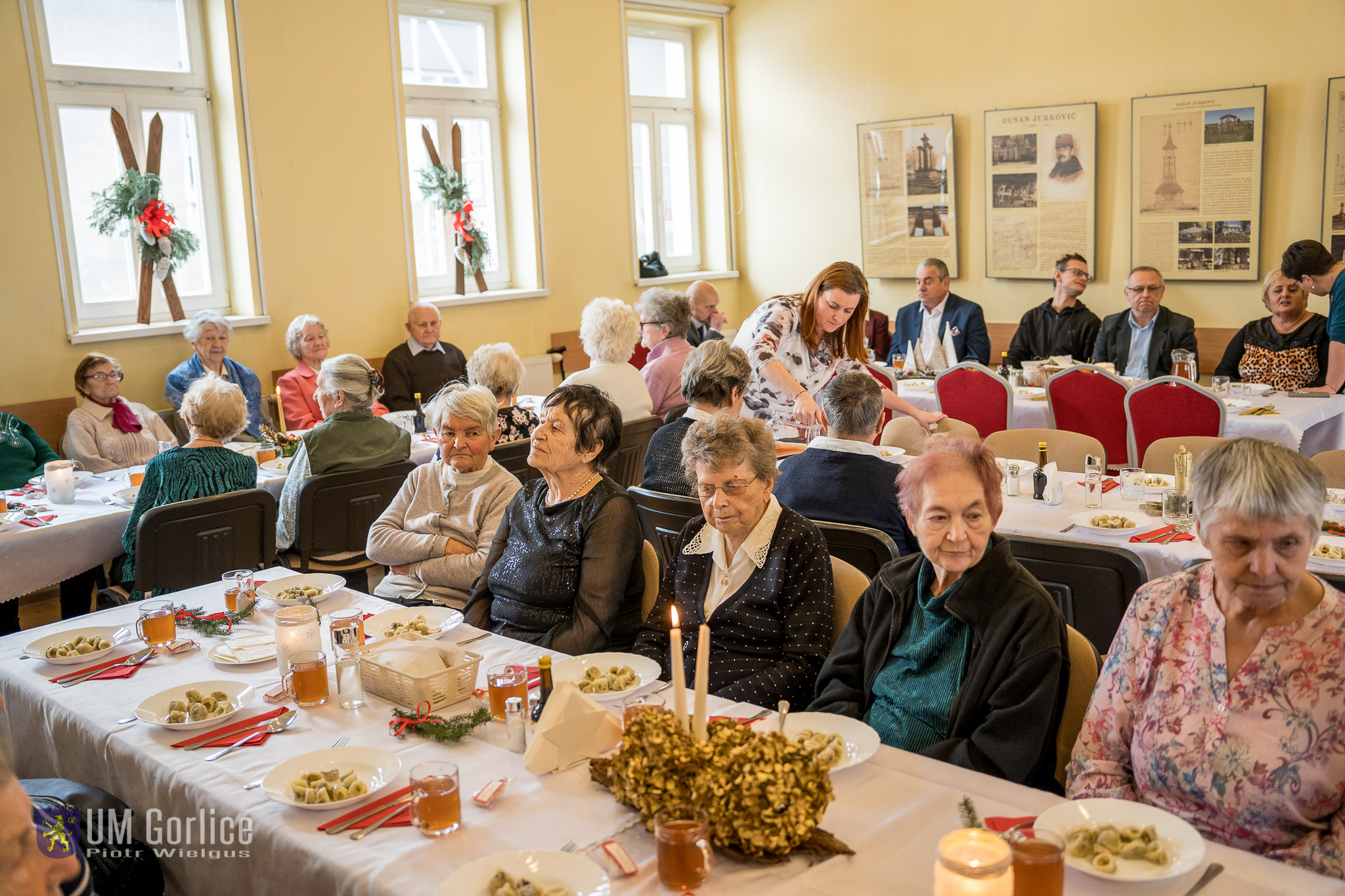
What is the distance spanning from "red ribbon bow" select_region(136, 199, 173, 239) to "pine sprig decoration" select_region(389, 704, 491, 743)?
5.29 m

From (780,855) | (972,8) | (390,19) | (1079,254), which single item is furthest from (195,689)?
(972,8)

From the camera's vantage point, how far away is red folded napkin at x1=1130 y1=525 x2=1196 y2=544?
128 inches

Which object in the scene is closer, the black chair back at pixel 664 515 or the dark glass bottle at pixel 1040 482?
the black chair back at pixel 664 515

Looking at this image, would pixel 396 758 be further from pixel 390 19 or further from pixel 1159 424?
pixel 390 19

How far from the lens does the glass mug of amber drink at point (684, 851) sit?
1515 millimetres

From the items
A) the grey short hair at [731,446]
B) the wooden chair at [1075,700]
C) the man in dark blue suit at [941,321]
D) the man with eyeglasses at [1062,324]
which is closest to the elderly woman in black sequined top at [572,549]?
the grey short hair at [731,446]

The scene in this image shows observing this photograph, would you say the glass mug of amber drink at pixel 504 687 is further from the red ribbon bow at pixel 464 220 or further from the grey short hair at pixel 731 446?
the red ribbon bow at pixel 464 220

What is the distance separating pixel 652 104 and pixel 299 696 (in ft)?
26.8

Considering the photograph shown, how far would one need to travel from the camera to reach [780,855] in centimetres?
158

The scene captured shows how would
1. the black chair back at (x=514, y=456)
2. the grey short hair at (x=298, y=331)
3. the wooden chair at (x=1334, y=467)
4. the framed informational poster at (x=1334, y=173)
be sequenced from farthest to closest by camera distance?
1. the grey short hair at (x=298, y=331)
2. the framed informational poster at (x=1334, y=173)
3. the black chair back at (x=514, y=456)
4. the wooden chair at (x=1334, y=467)

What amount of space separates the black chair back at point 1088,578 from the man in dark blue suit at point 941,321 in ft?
15.6

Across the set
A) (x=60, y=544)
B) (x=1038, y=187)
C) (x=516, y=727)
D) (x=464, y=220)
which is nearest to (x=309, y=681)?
(x=516, y=727)

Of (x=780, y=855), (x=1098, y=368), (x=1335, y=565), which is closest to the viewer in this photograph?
(x=780, y=855)

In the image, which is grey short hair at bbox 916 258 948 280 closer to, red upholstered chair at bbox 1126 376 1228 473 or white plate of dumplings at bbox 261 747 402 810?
red upholstered chair at bbox 1126 376 1228 473
